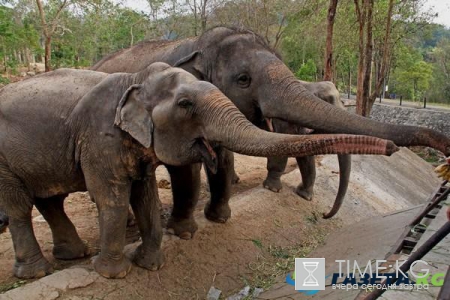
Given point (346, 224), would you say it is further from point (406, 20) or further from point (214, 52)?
point (406, 20)

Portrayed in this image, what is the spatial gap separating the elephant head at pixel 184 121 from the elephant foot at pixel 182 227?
1737 mm

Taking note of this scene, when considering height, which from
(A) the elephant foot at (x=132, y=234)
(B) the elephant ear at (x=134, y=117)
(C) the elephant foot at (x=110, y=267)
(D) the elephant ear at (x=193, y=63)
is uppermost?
(D) the elephant ear at (x=193, y=63)

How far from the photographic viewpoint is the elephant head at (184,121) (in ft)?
10.7

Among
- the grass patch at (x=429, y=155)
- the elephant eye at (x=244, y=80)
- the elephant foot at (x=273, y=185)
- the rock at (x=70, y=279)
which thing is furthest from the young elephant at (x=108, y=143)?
the grass patch at (x=429, y=155)

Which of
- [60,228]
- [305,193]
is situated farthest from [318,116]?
[305,193]

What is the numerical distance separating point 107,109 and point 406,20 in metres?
23.0

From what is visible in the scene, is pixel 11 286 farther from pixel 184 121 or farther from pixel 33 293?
pixel 184 121

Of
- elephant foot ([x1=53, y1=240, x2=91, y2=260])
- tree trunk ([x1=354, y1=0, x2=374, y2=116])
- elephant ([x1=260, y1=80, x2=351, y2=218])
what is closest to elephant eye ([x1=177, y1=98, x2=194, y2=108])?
elephant foot ([x1=53, y1=240, x2=91, y2=260])

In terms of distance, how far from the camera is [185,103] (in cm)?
357

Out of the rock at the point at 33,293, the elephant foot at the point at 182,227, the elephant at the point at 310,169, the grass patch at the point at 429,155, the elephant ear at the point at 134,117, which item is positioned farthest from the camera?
the grass patch at the point at 429,155

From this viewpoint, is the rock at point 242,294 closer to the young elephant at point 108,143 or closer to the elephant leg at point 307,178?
the young elephant at point 108,143

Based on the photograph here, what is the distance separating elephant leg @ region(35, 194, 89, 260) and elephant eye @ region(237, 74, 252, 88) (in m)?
2.23

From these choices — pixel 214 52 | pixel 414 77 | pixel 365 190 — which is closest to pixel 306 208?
pixel 365 190

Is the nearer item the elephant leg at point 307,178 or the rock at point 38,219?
the rock at point 38,219
